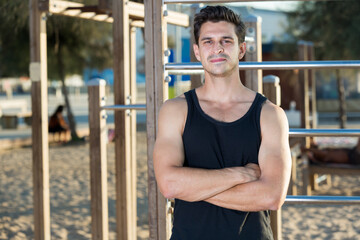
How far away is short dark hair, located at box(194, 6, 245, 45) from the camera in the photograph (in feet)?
6.46

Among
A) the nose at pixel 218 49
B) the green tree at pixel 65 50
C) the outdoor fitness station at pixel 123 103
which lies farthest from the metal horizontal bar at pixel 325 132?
the green tree at pixel 65 50

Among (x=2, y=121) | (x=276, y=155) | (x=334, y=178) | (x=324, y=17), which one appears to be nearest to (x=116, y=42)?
(x=276, y=155)

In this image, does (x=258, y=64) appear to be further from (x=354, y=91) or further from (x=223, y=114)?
(x=354, y=91)

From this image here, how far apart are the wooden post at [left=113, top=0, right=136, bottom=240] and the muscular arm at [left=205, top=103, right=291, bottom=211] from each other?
→ 86.7 inches

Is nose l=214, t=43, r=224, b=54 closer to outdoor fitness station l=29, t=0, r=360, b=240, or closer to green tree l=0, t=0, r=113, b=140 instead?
outdoor fitness station l=29, t=0, r=360, b=240

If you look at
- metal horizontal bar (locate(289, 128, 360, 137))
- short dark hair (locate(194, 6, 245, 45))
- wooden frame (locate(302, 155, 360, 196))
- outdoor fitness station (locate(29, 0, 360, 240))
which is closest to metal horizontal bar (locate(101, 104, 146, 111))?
outdoor fitness station (locate(29, 0, 360, 240))

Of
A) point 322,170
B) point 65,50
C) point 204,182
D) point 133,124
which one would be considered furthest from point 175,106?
point 65,50

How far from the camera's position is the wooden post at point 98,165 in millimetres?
3779

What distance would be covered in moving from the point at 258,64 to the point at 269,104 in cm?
57

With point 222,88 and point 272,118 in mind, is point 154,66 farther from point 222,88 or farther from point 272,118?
point 272,118

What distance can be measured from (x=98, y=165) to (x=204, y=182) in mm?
2074

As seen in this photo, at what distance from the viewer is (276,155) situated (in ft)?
6.23

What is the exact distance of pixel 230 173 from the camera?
1.85 meters

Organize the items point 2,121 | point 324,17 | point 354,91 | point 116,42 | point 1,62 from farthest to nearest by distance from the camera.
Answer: point 354,91
point 2,121
point 1,62
point 324,17
point 116,42
